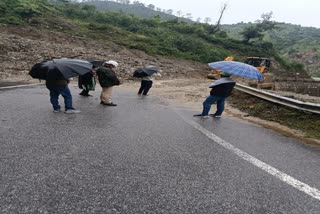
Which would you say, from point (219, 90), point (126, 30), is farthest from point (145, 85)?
point (126, 30)

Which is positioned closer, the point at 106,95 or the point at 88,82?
the point at 106,95

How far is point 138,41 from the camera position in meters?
33.5

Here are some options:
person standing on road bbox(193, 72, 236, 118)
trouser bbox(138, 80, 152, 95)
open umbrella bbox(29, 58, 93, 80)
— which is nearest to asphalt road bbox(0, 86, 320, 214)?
open umbrella bbox(29, 58, 93, 80)

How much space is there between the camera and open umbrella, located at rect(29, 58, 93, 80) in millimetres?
7617

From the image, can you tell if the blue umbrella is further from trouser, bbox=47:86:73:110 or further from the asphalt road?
trouser, bbox=47:86:73:110

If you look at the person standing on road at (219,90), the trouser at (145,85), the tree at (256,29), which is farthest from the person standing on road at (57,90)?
the tree at (256,29)

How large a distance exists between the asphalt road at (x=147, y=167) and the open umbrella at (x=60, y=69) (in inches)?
40.5

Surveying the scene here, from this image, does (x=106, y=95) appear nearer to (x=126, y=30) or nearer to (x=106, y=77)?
(x=106, y=77)

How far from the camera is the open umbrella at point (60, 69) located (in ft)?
25.0

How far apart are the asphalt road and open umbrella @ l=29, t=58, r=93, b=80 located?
1.03 metres

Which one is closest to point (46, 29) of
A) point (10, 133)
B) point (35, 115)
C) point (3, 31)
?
point (3, 31)

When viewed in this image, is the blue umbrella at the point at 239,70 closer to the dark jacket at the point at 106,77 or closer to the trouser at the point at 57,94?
the dark jacket at the point at 106,77

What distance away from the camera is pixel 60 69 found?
24.9 feet

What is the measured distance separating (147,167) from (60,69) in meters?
4.25
